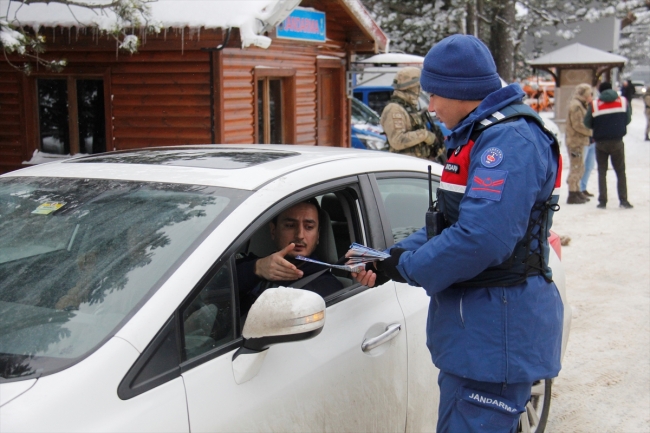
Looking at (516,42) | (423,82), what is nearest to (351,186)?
(423,82)

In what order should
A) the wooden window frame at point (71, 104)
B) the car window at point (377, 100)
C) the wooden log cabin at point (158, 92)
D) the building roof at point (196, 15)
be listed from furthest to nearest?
the car window at point (377, 100) → the wooden window frame at point (71, 104) → the wooden log cabin at point (158, 92) → the building roof at point (196, 15)

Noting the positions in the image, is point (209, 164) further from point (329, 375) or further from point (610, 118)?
point (610, 118)

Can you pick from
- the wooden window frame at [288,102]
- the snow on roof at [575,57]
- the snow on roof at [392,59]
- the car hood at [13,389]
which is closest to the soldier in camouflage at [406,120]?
the wooden window frame at [288,102]

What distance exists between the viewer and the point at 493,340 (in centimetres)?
242

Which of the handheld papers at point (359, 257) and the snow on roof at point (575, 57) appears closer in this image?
the handheld papers at point (359, 257)

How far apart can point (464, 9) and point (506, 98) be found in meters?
19.1

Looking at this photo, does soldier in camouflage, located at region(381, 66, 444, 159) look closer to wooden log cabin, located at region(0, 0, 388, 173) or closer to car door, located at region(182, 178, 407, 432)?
wooden log cabin, located at region(0, 0, 388, 173)

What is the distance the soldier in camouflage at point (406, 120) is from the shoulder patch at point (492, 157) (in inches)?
210

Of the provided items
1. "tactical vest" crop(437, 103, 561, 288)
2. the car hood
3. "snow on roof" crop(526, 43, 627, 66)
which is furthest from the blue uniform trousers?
"snow on roof" crop(526, 43, 627, 66)

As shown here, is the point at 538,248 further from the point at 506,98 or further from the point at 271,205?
the point at 271,205

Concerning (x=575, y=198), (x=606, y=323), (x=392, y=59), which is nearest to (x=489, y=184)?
(x=606, y=323)

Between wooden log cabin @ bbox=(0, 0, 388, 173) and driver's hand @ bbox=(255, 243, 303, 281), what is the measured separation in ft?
19.9

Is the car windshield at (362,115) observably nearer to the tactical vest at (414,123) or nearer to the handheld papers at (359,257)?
the tactical vest at (414,123)

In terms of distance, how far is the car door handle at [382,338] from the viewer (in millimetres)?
2750
